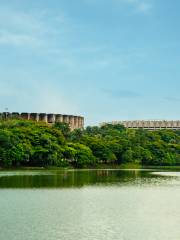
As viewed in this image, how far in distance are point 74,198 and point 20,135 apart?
42.7 metres

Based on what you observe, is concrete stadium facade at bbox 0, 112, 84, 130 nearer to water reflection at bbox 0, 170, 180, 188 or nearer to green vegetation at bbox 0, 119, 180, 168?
green vegetation at bbox 0, 119, 180, 168

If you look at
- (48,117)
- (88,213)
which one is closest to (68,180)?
(88,213)

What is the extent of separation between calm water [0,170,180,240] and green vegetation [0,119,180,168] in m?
30.6

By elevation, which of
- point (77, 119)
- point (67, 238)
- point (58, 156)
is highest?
point (77, 119)

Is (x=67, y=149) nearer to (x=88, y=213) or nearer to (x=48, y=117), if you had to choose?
(x=88, y=213)

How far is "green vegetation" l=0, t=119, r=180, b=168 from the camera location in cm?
7388

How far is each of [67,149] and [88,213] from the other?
180ft

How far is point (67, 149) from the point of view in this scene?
276ft

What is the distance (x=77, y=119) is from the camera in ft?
494

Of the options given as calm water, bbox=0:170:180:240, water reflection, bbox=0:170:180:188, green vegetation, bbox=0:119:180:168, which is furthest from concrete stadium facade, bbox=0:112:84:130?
calm water, bbox=0:170:180:240

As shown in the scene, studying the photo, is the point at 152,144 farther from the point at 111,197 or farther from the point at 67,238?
the point at 67,238

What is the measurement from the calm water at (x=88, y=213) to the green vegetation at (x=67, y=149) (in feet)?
100

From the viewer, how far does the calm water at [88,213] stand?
77.3ft

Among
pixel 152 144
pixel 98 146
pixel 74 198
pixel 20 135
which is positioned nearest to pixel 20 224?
pixel 74 198
